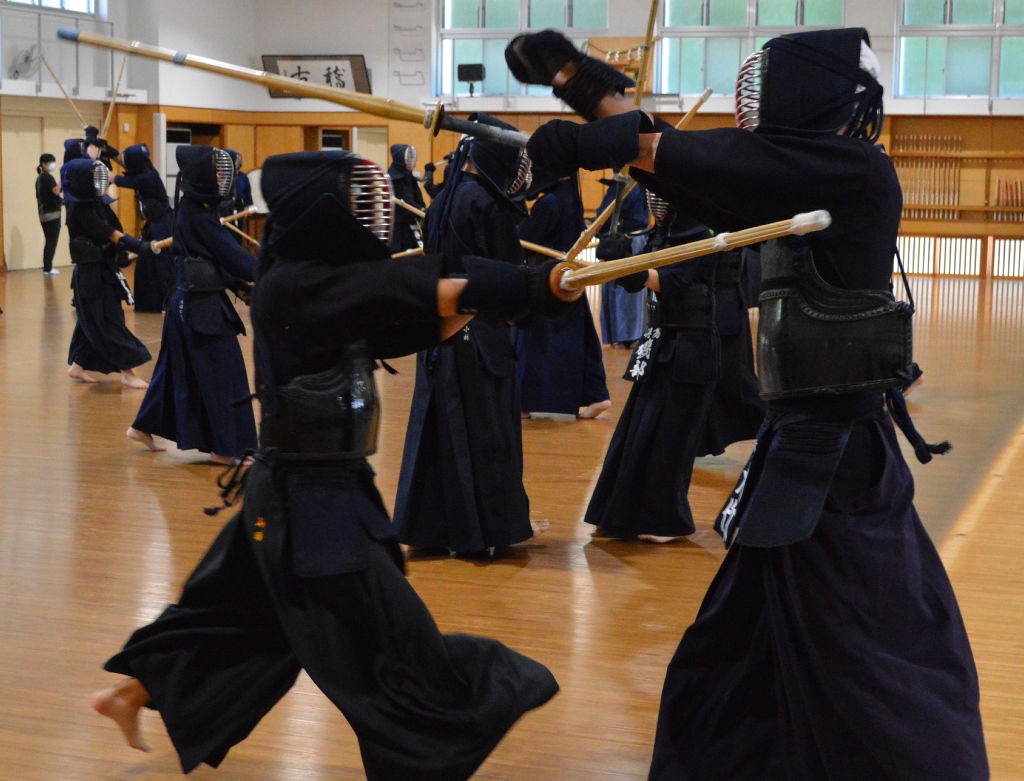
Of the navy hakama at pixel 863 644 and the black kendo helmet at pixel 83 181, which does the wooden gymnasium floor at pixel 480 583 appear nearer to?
the navy hakama at pixel 863 644

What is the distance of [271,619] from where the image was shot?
2701 mm

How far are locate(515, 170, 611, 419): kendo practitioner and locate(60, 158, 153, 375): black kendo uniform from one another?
2970 mm

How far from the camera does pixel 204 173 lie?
627cm

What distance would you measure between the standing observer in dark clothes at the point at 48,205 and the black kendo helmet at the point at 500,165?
43.2ft

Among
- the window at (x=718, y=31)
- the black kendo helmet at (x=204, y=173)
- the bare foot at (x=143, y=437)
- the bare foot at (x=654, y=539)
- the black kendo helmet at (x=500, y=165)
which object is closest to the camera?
the black kendo helmet at (x=500, y=165)

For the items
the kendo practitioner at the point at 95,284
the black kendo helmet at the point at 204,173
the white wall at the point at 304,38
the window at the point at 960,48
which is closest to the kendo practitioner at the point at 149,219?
the kendo practitioner at the point at 95,284

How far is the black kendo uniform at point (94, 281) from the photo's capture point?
29.1 ft

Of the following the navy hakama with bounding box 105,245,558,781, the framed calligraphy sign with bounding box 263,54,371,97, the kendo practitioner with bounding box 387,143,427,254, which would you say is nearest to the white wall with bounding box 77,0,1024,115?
the framed calligraphy sign with bounding box 263,54,371,97

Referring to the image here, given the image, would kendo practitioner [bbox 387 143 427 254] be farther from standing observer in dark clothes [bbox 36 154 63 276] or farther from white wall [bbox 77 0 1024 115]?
white wall [bbox 77 0 1024 115]

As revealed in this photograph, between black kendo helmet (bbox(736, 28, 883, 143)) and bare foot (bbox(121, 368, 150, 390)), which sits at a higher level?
black kendo helmet (bbox(736, 28, 883, 143))

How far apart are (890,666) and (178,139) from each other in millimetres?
19943

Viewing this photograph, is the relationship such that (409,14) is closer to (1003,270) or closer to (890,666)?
(1003,270)

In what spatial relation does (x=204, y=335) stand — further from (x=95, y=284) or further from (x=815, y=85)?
(x=815, y=85)

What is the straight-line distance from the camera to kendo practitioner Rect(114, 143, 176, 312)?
11.7 meters
